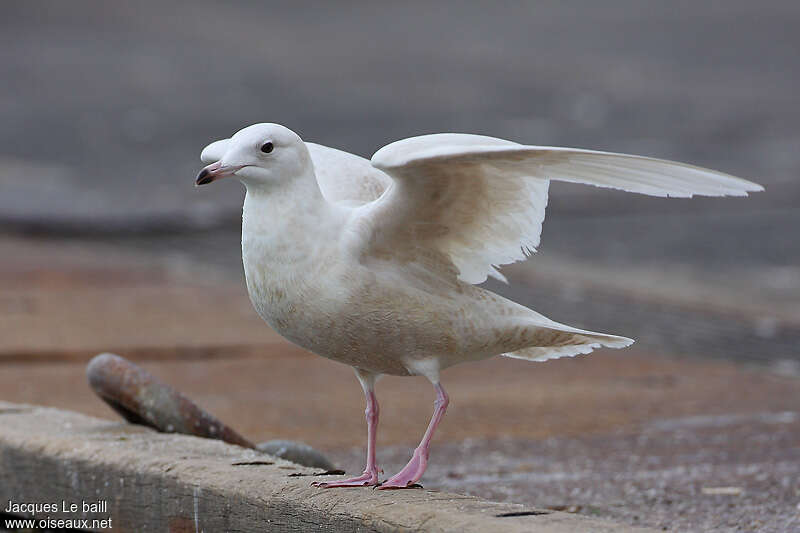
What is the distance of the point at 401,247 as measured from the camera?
14.3ft

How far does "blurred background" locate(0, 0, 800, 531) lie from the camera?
6734 millimetres

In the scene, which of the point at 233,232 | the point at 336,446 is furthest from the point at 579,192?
the point at 336,446

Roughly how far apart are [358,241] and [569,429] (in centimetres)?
304

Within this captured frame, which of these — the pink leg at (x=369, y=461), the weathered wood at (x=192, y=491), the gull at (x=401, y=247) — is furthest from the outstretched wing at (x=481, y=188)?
the weathered wood at (x=192, y=491)

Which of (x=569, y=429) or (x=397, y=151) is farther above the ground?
(x=397, y=151)

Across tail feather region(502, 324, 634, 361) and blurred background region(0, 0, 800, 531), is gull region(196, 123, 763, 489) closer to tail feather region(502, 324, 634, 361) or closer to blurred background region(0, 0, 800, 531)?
tail feather region(502, 324, 634, 361)

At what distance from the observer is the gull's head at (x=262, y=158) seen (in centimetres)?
426

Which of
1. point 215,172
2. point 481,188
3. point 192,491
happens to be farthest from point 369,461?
point 215,172

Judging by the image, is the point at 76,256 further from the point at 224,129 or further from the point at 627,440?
the point at 627,440

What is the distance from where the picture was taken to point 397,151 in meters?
4.04

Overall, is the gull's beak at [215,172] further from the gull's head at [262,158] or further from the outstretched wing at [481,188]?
the outstretched wing at [481,188]

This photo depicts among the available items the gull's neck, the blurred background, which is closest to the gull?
the gull's neck

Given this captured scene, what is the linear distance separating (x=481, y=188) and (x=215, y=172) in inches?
32.2

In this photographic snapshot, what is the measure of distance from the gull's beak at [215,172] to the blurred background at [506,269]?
6.50 ft
